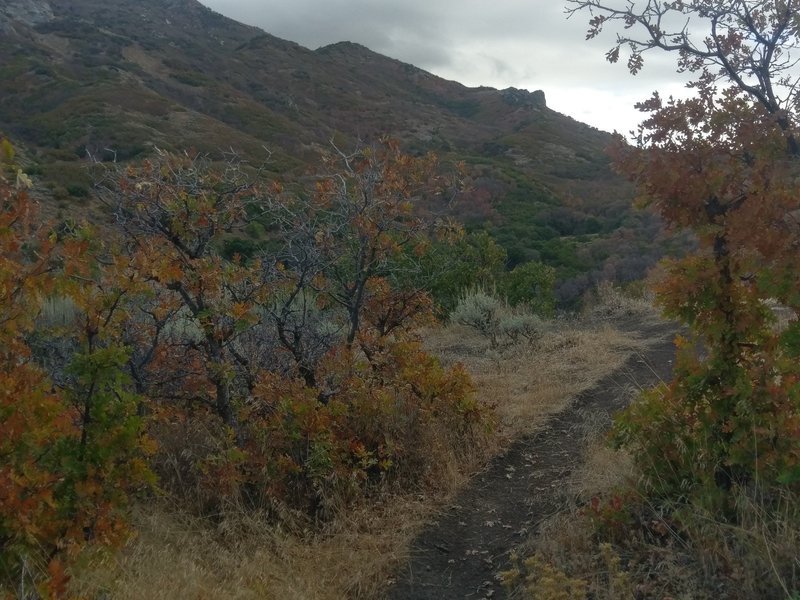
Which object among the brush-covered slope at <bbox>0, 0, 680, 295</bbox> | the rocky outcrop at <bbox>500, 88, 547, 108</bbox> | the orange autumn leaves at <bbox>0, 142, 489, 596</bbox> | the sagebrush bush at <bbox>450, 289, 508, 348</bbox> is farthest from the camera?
the rocky outcrop at <bbox>500, 88, 547, 108</bbox>

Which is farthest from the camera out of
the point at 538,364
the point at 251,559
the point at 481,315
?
the point at 481,315

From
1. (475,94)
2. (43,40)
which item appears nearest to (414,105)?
(475,94)

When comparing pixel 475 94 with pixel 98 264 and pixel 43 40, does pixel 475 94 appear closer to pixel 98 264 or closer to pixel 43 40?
pixel 43 40

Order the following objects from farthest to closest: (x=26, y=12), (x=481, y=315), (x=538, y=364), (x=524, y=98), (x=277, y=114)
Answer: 1. (x=524, y=98)
2. (x=26, y=12)
3. (x=277, y=114)
4. (x=481, y=315)
5. (x=538, y=364)

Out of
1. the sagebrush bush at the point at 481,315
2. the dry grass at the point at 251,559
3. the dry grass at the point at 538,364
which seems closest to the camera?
the dry grass at the point at 251,559

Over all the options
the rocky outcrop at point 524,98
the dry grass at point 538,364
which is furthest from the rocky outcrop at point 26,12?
the dry grass at point 538,364

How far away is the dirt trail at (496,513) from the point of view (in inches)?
154

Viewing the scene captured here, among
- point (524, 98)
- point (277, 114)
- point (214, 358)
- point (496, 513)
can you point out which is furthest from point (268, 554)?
point (524, 98)

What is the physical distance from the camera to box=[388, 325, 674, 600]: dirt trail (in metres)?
3.91

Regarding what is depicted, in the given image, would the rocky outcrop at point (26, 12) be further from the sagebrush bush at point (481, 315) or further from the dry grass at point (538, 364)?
the dry grass at point (538, 364)

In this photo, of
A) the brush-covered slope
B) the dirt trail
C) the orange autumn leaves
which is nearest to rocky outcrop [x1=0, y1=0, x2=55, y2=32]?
the brush-covered slope

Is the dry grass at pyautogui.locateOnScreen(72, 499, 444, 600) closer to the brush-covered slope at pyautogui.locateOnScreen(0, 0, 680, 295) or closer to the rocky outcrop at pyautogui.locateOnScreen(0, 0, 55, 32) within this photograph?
the brush-covered slope at pyautogui.locateOnScreen(0, 0, 680, 295)

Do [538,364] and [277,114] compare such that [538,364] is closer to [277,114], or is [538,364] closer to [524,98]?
[277,114]

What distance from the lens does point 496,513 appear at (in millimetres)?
4605
